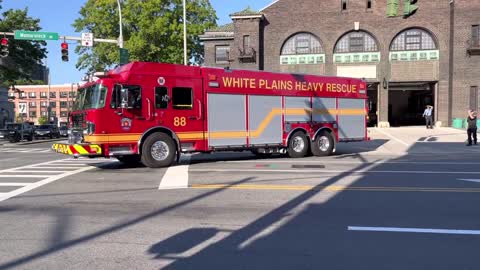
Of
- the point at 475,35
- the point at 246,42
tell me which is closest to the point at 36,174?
the point at 246,42

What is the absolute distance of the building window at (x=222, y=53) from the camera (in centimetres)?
4110

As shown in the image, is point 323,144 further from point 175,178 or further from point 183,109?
point 175,178

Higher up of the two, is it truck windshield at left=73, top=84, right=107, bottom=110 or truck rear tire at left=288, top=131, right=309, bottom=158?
truck windshield at left=73, top=84, right=107, bottom=110

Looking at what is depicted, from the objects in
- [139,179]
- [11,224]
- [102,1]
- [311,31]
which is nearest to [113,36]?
[102,1]

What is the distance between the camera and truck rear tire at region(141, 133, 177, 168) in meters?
13.8

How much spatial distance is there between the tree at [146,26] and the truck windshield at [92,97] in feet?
99.8

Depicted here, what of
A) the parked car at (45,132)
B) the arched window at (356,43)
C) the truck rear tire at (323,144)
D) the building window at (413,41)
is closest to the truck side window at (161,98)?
the truck rear tire at (323,144)

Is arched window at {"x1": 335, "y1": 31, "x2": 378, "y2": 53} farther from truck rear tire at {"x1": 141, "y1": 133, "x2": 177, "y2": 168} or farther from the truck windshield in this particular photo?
the truck windshield

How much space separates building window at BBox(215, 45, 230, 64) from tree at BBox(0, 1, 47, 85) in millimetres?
14366

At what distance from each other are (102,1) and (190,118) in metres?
36.6

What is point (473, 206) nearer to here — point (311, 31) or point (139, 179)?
point (139, 179)

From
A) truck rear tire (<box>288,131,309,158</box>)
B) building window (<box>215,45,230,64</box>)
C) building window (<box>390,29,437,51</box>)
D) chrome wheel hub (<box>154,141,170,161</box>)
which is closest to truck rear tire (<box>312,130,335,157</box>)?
truck rear tire (<box>288,131,309,158</box>)

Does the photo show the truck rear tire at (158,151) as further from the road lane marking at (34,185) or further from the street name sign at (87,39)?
the street name sign at (87,39)

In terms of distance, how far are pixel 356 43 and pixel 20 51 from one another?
2647cm
